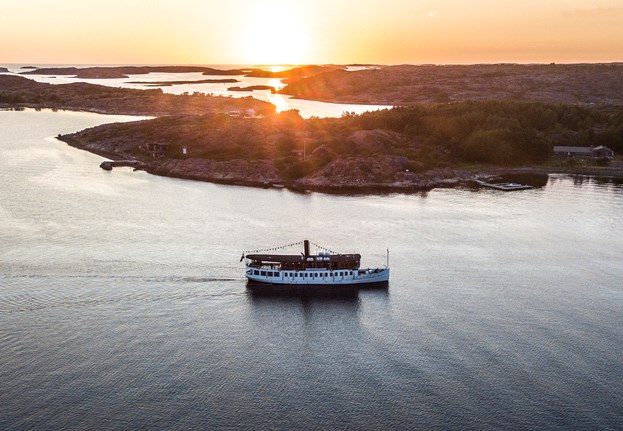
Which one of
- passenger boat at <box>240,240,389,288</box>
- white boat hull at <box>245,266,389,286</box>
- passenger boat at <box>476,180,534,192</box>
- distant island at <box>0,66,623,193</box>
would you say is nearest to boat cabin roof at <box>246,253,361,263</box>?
passenger boat at <box>240,240,389,288</box>

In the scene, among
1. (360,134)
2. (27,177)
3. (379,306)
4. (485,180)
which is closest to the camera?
(379,306)

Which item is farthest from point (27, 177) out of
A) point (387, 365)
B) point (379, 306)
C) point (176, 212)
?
point (387, 365)

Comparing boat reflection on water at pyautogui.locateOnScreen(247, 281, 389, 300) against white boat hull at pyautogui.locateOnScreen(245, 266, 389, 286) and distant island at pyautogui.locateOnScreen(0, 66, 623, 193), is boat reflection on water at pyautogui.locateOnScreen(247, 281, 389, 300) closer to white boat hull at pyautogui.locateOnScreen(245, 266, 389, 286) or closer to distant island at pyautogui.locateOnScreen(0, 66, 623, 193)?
white boat hull at pyautogui.locateOnScreen(245, 266, 389, 286)

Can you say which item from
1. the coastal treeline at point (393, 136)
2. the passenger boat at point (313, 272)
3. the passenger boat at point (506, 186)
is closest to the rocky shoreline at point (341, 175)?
the passenger boat at point (506, 186)

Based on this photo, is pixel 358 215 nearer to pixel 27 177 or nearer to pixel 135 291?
pixel 135 291

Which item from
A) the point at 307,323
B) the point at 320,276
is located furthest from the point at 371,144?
the point at 307,323

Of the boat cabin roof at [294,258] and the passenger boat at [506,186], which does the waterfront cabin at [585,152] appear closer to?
the passenger boat at [506,186]
